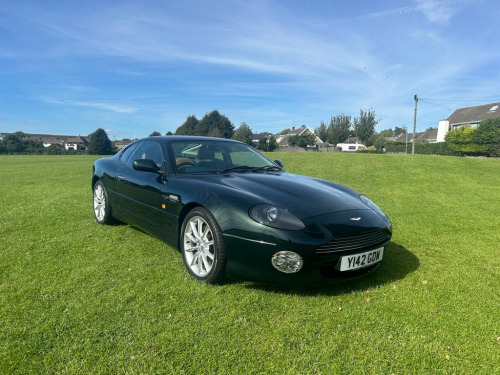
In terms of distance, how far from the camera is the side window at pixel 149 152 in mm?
4000

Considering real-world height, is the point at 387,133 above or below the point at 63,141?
above

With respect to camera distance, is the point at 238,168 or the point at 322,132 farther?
the point at 322,132

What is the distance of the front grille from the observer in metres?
2.61

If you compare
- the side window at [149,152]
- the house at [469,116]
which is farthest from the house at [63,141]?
the side window at [149,152]

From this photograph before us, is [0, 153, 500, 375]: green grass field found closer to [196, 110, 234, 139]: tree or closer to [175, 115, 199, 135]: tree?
[196, 110, 234, 139]: tree

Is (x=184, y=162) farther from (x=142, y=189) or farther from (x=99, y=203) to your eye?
(x=99, y=203)

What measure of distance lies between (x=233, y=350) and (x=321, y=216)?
125 cm

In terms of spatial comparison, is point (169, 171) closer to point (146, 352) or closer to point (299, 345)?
point (146, 352)

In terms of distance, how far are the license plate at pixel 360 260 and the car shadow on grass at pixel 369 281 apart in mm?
208

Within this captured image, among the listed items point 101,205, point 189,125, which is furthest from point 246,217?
point 189,125

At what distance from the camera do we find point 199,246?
310cm

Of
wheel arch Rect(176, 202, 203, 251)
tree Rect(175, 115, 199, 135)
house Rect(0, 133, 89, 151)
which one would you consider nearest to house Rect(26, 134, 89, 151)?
house Rect(0, 133, 89, 151)

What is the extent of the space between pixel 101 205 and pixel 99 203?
13 cm

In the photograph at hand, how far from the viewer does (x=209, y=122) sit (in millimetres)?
77438
